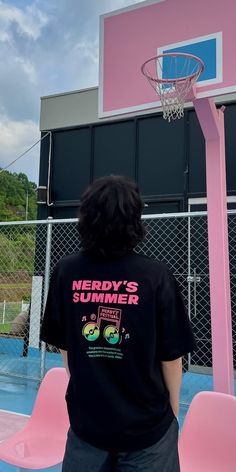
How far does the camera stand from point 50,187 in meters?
7.63

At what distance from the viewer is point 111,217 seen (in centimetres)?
132

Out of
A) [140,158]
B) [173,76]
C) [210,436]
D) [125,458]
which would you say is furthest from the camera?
[140,158]

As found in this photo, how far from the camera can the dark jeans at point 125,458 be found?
1.26 metres

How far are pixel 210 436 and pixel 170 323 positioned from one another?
1.44 meters

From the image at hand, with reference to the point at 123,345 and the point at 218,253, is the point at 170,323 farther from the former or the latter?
the point at 218,253

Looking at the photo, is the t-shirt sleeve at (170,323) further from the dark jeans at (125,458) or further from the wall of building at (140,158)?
the wall of building at (140,158)

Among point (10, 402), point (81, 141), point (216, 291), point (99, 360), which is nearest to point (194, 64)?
point (216, 291)

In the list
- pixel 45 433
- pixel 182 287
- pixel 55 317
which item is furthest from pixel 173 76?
pixel 182 287

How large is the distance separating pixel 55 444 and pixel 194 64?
274 cm

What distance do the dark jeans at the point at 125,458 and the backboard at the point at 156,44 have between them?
2295 mm

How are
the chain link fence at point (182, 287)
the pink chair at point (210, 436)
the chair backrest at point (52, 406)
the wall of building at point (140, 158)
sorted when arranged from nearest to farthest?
the pink chair at point (210, 436), the chair backrest at point (52, 406), the chain link fence at point (182, 287), the wall of building at point (140, 158)

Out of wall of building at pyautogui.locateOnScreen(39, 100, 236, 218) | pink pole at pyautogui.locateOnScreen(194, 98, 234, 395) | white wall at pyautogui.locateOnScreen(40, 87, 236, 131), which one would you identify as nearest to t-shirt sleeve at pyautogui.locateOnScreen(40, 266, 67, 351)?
pink pole at pyautogui.locateOnScreen(194, 98, 234, 395)

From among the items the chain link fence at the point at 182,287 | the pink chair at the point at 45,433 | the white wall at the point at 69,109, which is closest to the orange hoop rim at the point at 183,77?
the pink chair at the point at 45,433

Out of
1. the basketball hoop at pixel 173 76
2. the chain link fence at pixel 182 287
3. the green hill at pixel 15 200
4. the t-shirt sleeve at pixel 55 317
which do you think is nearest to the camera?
the t-shirt sleeve at pixel 55 317
